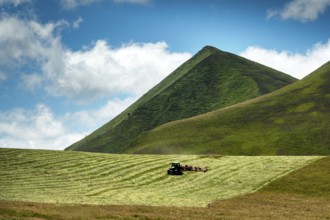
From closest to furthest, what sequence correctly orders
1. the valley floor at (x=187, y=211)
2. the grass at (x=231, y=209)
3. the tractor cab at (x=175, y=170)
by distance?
1. the valley floor at (x=187, y=211)
2. the grass at (x=231, y=209)
3. the tractor cab at (x=175, y=170)

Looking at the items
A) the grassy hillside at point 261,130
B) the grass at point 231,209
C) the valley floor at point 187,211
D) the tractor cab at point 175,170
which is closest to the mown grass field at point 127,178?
the tractor cab at point 175,170

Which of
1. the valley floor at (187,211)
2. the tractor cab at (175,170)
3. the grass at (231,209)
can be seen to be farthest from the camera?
the tractor cab at (175,170)

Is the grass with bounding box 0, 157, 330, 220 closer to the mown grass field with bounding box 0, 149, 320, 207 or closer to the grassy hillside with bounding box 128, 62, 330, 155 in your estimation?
the mown grass field with bounding box 0, 149, 320, 207

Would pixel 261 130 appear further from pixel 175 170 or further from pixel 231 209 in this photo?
pixel 231 209

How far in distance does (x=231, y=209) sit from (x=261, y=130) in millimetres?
112507

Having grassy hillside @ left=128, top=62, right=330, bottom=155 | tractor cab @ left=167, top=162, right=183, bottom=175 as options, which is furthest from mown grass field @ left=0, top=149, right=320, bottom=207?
grassy hillside @ left=128, top=62, right=330, bottom=155

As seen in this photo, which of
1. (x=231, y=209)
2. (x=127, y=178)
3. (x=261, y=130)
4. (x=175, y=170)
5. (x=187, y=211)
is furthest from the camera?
(x=261, y=130)

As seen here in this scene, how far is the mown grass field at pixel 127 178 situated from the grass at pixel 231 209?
3.73m

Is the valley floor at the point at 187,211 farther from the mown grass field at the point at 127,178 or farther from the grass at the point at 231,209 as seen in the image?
the mown grass field at the point at 127,178

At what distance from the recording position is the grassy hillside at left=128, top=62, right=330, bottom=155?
14025 centimetres

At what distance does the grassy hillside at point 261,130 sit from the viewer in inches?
5522

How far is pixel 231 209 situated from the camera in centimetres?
4984

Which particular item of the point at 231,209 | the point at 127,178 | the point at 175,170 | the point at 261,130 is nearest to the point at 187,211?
the point at 231,209

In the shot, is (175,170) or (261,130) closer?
(175,170)
